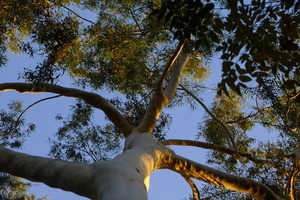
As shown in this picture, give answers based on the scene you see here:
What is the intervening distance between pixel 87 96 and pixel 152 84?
273cm

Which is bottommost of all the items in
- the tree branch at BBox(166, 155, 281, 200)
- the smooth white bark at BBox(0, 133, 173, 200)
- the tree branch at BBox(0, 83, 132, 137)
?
the smooth white bark at BBox(0, 133, 173, 200)

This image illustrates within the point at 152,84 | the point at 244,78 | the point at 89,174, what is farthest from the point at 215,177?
the point at 152,84

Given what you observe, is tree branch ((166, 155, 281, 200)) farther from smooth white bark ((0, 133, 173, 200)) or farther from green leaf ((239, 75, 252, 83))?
green leaf ((239, 75, 252, 83))

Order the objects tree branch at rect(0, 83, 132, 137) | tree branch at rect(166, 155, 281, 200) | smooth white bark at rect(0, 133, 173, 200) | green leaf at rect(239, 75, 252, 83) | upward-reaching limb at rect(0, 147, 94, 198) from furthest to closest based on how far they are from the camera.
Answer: tree branch at rect(0, 83, 132, 137)
tree branch at rect(166, 155, 281, 200)
upward-reaching limb at rect(0, 147, 94, 198)
smooth white bark at rect(0, 133, 173, 200)
green leaf at rect(239, 75, 252, 83)

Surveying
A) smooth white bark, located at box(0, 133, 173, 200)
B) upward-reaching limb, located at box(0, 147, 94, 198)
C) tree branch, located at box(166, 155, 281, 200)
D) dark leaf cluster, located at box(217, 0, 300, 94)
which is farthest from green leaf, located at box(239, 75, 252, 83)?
tree branch, located at box(166, 155, 281, 200)

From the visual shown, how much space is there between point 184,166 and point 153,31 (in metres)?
3.24

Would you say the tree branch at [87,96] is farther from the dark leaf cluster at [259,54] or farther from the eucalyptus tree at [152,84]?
the dark leaf cluster at [259,54]

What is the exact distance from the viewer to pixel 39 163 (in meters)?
2.19

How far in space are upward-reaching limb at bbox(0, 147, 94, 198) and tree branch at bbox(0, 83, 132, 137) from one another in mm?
1652

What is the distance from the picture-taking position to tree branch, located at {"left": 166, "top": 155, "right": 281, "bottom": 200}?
3.25 m

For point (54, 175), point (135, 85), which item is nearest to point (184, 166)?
point (54, 175)

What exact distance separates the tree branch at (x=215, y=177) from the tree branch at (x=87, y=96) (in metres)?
0.77

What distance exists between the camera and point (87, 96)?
398cm

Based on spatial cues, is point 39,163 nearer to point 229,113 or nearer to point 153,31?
point 153,31
